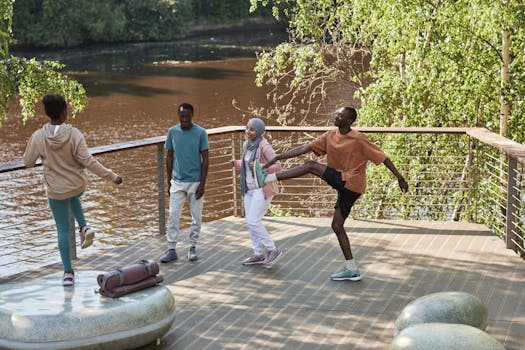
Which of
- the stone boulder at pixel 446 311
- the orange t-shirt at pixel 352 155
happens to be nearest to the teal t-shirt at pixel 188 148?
the orange t-shirt at pixel 352 155

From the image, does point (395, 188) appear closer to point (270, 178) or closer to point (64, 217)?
point (270, 178)

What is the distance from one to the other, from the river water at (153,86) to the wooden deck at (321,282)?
1578 cm

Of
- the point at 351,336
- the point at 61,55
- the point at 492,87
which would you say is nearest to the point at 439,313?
the point at 351,336

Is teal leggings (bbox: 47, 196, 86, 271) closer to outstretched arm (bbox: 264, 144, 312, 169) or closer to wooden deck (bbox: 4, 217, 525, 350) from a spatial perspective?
wooden deck (bbox: 4, 217, 525, 350)

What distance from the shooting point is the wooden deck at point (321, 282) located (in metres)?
6.72

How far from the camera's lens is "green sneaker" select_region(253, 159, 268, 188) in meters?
7.95

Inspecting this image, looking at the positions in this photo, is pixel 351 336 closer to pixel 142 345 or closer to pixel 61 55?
pixel 142 345

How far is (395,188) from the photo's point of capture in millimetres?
16078

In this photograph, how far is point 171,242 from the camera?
28.5 feet

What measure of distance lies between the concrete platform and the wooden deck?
0.38 m

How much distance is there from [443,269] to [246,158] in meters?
2.19

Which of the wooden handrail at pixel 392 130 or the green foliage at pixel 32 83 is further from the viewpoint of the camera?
the green foliage at pixel 32 83

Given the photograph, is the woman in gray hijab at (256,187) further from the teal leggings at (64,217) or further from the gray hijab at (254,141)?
→ the teal leggings at (64,217)

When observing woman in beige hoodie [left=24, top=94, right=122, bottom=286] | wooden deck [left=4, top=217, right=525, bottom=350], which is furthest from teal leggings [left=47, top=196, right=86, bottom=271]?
wooden deck [left=4, top=217, right=525, bottom=350]
